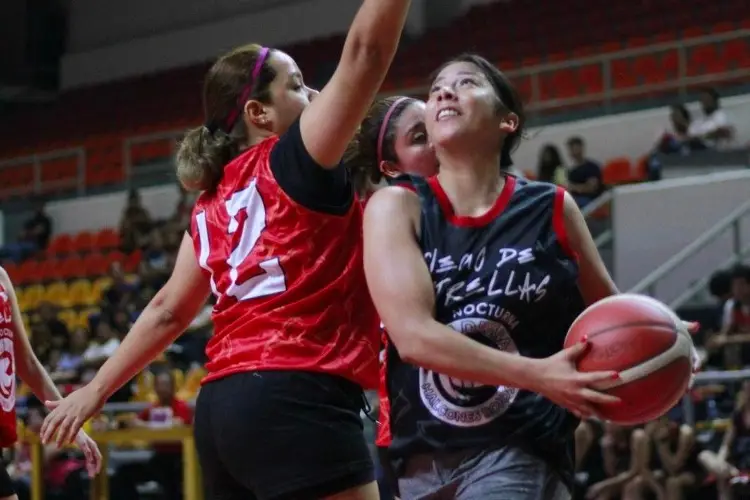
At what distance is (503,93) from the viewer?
2.97 metres

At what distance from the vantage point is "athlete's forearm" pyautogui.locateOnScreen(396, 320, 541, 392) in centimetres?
241

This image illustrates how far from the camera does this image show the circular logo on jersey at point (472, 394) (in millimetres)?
2717

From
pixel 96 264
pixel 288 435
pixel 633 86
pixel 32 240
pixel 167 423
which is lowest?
pixel 167 423

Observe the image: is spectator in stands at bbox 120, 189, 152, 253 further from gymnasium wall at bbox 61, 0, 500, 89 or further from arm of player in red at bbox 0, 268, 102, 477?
arm of player in red at bbox 0, 268, 102, 477

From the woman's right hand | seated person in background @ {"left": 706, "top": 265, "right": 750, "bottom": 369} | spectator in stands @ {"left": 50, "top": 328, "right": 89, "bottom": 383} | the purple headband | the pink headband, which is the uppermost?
the purple headband

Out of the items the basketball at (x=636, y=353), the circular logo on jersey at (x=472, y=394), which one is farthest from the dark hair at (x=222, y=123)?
the basketball at (x=636, y=353)

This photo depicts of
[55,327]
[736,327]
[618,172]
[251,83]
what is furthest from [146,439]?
[55,327]

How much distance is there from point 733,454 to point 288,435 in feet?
16.4

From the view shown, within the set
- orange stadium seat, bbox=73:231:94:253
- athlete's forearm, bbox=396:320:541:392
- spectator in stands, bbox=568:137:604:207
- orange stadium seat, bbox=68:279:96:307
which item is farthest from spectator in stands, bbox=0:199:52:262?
athlete's forearm, bbox=396:320:541:392

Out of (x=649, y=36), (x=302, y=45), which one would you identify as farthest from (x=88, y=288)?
(x=649, y=36)

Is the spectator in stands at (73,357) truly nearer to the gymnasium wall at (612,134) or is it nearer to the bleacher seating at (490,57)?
the gymnasium wall at (612,134)

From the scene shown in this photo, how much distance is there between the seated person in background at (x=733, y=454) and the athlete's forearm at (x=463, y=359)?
501cm

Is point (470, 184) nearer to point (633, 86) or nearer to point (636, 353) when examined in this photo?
point (636, 353)

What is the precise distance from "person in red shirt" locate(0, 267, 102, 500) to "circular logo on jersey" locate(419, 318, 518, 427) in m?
1.90
